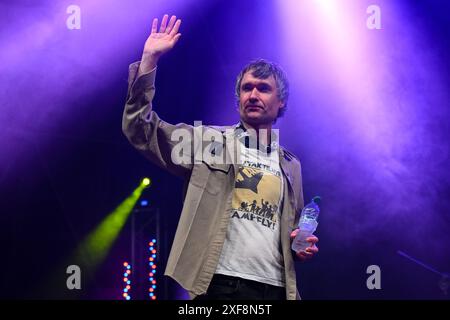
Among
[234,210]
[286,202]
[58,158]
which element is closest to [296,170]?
[286,202]

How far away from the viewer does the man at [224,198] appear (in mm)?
2660

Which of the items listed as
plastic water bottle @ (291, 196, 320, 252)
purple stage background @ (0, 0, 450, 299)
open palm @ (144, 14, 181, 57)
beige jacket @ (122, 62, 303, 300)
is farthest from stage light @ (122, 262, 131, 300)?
open palm @ (144, 14, 181, 57)

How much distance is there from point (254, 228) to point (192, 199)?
0.96ft

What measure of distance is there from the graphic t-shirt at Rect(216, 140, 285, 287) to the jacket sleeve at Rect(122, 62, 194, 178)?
0.27m

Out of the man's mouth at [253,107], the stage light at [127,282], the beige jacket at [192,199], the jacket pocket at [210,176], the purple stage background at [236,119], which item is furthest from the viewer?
the stage light at [127,282]

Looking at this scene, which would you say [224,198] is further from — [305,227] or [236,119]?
[236,119]

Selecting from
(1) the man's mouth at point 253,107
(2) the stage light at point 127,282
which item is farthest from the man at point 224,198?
(2) the stage light at point 127,282

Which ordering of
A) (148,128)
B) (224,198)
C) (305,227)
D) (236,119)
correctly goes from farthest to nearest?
(236,119)
(305,227)
(224,198)
(148,128)

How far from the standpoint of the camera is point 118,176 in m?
7.96

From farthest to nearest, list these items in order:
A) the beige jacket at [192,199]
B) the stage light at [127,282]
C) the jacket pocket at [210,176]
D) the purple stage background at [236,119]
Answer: the stage light at [127,282], the purple stage background at [236,119], the jacket pocket at [210,176], the beige jacket at [192,199]

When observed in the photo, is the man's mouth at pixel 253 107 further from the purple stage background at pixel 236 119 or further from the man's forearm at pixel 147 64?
the purple stage background at pixel 236 119

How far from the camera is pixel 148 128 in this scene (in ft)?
8.84

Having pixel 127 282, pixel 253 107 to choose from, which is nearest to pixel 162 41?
pixel 253 107
